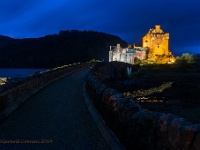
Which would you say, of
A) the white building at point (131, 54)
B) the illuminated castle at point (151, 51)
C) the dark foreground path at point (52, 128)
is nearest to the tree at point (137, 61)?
the illuminated castle at point (151, 51)

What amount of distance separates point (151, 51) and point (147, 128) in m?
104

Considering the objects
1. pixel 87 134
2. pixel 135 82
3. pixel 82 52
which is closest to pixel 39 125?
pixel 87 134

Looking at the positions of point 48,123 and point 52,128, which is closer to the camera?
point 52,128

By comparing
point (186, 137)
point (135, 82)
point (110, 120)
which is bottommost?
point (135, 82)

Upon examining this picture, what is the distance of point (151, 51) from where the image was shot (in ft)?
362

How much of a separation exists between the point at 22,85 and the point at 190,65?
86.4m

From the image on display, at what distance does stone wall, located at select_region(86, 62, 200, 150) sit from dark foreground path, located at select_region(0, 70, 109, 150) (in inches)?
32.1

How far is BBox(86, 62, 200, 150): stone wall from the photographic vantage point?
5.44m

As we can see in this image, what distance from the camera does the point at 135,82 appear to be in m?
60.2

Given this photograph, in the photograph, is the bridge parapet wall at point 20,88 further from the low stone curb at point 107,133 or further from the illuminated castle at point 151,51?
the illuminated castle at point 151,51

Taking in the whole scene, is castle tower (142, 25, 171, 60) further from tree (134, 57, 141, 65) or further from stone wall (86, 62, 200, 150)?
stone wall (86, 62, 200, 150)

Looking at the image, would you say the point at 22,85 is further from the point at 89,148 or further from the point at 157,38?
the point at 157,38

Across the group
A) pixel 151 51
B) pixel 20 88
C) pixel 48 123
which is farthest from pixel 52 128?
pixel 151 51

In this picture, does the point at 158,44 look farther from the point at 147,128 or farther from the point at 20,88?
the point at 147,128
